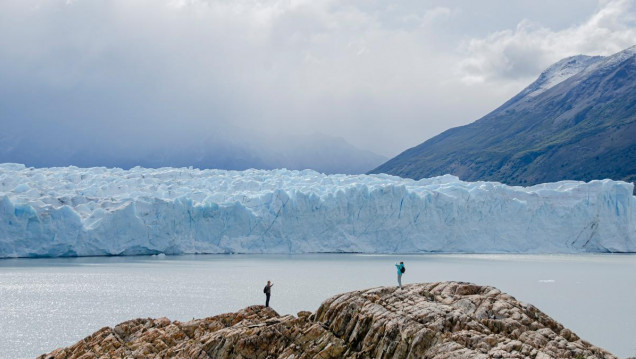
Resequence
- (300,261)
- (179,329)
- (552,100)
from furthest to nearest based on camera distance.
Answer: (552,100) → (300,261) → (179,329)

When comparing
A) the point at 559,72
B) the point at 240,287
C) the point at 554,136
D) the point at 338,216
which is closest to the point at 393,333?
the point at 240,287

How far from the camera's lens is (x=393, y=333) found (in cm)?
930

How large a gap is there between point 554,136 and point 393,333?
12322 centimetres

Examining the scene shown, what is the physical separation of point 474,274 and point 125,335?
73.4 feet

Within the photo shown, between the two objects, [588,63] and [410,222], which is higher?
[588,63]

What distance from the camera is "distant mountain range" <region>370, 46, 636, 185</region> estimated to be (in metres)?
105

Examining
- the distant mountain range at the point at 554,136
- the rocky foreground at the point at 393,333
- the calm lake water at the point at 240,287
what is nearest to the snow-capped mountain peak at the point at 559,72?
the distant mountain range at the point at 554,136

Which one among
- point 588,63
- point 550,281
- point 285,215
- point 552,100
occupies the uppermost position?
point 588,63

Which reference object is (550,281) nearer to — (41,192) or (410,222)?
(410,222)

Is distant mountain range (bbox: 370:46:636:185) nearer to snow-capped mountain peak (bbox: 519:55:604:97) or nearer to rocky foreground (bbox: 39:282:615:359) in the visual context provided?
snow-capped mountain peak (bbox: 519:55:604:97)

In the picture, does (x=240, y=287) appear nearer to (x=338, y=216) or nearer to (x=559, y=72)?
(x=338, y=216)

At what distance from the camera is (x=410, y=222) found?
45812mm

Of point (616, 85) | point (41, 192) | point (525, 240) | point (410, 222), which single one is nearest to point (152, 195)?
point (41, 192)

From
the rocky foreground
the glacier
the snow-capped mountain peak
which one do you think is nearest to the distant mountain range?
the snow-capped mountain peak
